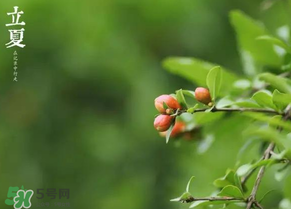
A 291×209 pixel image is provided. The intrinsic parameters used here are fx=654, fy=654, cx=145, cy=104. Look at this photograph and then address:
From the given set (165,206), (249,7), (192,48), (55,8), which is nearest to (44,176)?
(165,206)

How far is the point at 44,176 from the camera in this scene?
8.95ft

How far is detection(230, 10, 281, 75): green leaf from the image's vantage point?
129 cm

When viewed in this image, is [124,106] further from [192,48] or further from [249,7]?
[249,7]

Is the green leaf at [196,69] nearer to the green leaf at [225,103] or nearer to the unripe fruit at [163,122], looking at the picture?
the green leaf at [225,103]

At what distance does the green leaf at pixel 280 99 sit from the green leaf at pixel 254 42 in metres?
0.35

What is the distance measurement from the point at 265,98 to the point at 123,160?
192cm

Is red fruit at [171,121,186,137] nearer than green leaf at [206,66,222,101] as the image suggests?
No

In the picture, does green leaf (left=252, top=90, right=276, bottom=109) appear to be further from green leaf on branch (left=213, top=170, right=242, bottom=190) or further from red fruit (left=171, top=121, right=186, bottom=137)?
red fruit (left=171, top=121, right=186, bottom=137)

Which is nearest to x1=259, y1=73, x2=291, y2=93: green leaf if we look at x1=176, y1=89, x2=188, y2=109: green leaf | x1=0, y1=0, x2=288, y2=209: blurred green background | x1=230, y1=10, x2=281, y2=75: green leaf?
x1=176, y1=89, x2=188, y2=109: green leaf

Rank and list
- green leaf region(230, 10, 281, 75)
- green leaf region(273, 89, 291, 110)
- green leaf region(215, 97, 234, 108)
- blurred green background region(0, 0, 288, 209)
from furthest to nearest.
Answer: blurred green background region(0, 0, 288, 209), green leaf region(230, 10, 281, 75), green leaf region(215, 97, 234, 108), green leaf region(273, 89, 291, 110)

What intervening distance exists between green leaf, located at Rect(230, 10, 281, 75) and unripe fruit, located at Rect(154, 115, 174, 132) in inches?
17.2

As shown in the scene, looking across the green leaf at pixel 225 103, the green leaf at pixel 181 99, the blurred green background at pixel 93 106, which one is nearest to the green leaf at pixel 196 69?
the green leaf at pixel 225 103

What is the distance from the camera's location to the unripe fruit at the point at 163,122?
2.98 ft

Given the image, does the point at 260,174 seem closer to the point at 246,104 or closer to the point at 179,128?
the point at 246,104
